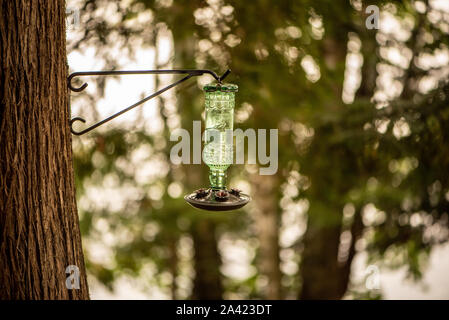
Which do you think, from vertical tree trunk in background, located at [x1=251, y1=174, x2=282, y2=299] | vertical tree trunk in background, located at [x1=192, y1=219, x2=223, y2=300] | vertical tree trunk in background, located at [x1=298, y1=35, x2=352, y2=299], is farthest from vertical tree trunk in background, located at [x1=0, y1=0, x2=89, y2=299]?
vertical tree trunk in background, located at [x1=192, y1=219, x2=223, y2=300]

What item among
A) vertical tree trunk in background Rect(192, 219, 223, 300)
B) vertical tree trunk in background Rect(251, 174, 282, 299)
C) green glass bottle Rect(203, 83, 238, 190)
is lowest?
vertical tree trunk in background Rect(192, 219, 223, 300)

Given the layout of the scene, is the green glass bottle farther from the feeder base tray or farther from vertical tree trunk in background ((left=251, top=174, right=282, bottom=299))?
vertical tree trunk in background ((left=251, top=174, right=282, bottom=299))

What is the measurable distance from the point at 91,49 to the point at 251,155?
2.46m

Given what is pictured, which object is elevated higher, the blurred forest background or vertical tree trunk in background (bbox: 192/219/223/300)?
the blurred forest background

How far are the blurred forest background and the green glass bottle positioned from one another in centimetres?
129

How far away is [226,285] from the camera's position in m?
9.23

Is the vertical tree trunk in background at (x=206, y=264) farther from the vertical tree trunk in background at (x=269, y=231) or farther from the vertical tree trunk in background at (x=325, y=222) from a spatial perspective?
the vertical tree trunk in background at (x=325, y=222)

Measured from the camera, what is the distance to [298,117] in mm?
4887

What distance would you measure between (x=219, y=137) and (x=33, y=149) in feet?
3.70

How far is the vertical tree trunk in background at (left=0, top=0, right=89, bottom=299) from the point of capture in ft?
6.90
